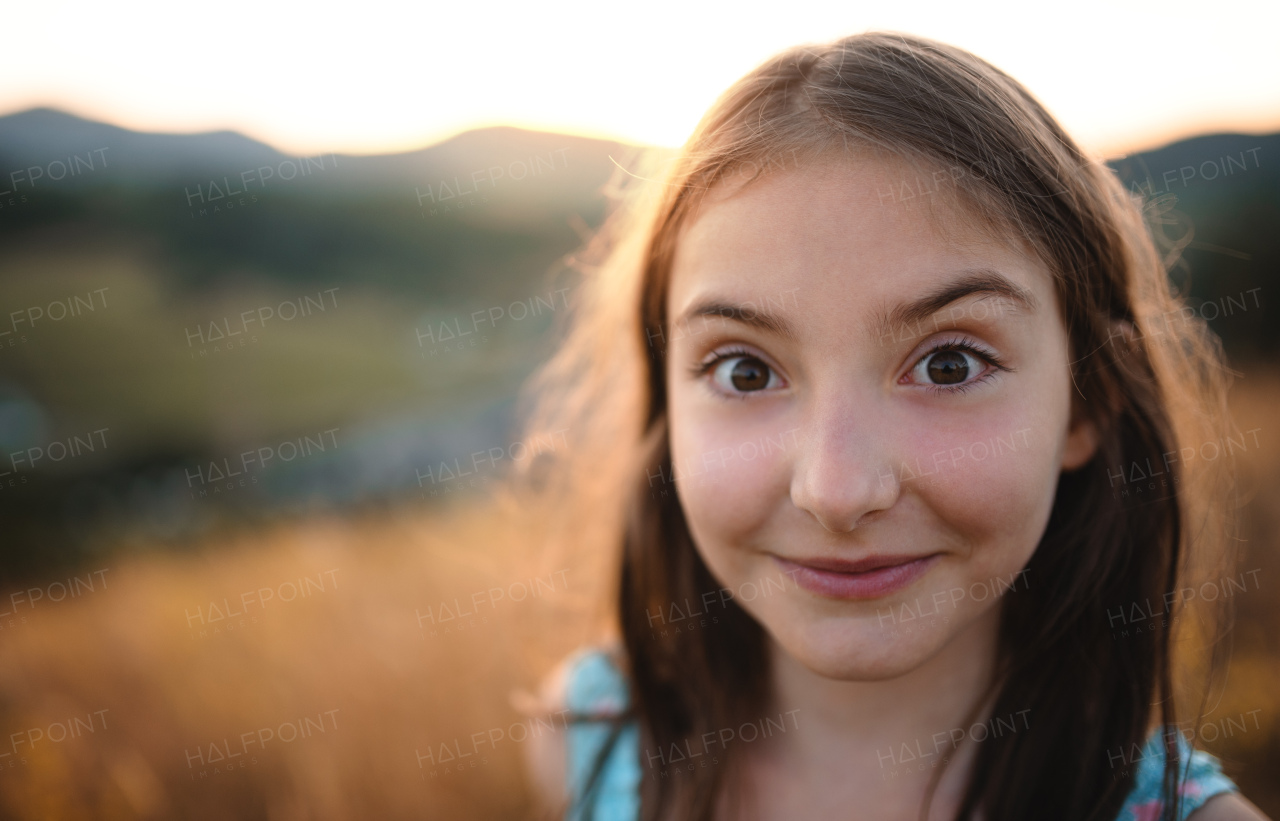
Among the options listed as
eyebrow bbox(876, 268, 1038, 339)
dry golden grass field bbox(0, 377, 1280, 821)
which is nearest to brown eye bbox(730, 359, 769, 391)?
eyebrow bbox(876, 268, 1038, 339)

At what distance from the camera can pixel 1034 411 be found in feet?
3.93

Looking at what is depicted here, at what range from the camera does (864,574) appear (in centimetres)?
124

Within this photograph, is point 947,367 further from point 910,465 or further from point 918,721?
point 918,721

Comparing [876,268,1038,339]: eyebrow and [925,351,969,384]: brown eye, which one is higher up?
[876,268,1038,339]: eyebrow

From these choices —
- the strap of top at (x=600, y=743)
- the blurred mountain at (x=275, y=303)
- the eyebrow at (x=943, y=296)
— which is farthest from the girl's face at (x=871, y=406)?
the blurred mountain at (x=275, y=303)

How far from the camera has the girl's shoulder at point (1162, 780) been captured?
136 centimetres

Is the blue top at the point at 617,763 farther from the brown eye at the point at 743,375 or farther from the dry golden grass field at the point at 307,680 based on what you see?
the brown eye at the point at 743,375

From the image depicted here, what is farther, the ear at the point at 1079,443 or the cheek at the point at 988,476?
the ear at the point at 1079,443

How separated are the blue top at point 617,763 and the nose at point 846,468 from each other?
3.01 ft

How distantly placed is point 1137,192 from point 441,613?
3205 mm

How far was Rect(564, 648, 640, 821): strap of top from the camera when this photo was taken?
69.6 inches

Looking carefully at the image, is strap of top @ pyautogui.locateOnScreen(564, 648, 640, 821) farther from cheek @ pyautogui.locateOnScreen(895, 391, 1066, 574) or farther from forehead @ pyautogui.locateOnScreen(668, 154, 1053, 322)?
forehead @ pyautogui.locateOnScreen(668, 154, 1053, 322)

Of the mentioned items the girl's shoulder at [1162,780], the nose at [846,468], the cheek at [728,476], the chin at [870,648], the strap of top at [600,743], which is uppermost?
the nose at [846,468]

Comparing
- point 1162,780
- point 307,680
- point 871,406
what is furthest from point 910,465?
point 307,680
